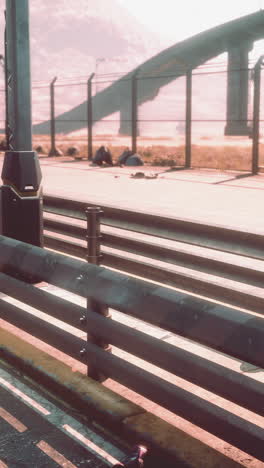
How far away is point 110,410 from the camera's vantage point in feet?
13.9

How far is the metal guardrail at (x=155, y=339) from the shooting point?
10.8ft

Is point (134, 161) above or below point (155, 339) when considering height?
below

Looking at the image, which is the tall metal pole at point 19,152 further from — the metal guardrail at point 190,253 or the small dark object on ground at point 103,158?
the small dark object on ground at point 103,158

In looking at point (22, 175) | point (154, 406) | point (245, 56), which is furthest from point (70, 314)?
point (245, 56)

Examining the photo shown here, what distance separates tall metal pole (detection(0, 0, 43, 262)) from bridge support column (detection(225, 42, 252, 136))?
187 feet

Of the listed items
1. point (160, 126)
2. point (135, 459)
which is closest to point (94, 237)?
point (135, 459)

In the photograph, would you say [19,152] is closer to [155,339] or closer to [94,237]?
[94,237]

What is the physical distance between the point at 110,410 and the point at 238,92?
6434cm

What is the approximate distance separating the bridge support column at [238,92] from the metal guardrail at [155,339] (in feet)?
196

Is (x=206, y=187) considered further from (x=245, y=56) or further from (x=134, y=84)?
(x=245, y=56)

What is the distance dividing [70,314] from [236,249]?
1.18 m

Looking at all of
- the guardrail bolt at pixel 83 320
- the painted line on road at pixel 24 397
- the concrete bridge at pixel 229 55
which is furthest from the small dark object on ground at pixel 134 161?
the concrete bridge at pixel 229 55

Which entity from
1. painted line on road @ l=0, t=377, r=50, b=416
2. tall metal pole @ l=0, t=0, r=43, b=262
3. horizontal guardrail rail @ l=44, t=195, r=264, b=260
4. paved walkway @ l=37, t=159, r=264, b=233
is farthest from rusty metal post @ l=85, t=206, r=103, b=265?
paved walkway @ l=37, t=159, r=264, b=233

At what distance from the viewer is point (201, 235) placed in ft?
17.4
